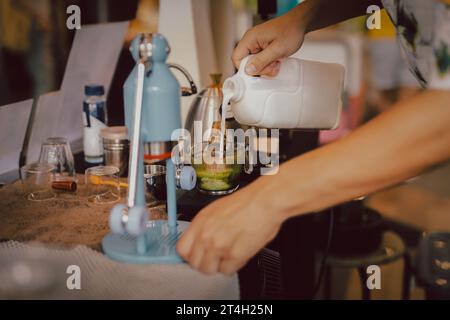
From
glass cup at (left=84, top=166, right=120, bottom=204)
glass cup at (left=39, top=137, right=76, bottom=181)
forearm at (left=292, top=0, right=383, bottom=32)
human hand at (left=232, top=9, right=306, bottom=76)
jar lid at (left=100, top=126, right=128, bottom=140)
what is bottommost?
glass cup at (left=84, top=166, right=120, bottom=204)

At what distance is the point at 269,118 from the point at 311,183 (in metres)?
0.38

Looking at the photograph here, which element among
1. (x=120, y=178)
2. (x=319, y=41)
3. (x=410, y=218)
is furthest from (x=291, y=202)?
(x=410, y=218)

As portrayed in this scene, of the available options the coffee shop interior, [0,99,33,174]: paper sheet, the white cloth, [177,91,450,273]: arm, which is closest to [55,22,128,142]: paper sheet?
the coffee shop interior

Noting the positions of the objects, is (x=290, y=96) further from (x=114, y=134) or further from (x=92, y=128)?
(x=92, y=128)

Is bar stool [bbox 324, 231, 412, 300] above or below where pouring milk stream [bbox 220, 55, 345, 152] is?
below

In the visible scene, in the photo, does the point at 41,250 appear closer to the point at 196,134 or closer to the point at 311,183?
the point at 311,183

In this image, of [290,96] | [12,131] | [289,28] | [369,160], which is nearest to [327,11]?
[289,28]

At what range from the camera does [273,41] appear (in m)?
1.20

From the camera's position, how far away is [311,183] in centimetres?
77

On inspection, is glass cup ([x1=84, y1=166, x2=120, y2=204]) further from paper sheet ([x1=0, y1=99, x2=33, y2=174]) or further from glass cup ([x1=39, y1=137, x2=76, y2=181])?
paper sheet ([x1=0, y1=99, x2=33, y2=174])

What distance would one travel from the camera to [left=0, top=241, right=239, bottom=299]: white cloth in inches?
31.2

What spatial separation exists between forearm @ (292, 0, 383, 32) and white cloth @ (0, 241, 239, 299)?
2.34 ft

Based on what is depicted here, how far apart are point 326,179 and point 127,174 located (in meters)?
0.75
